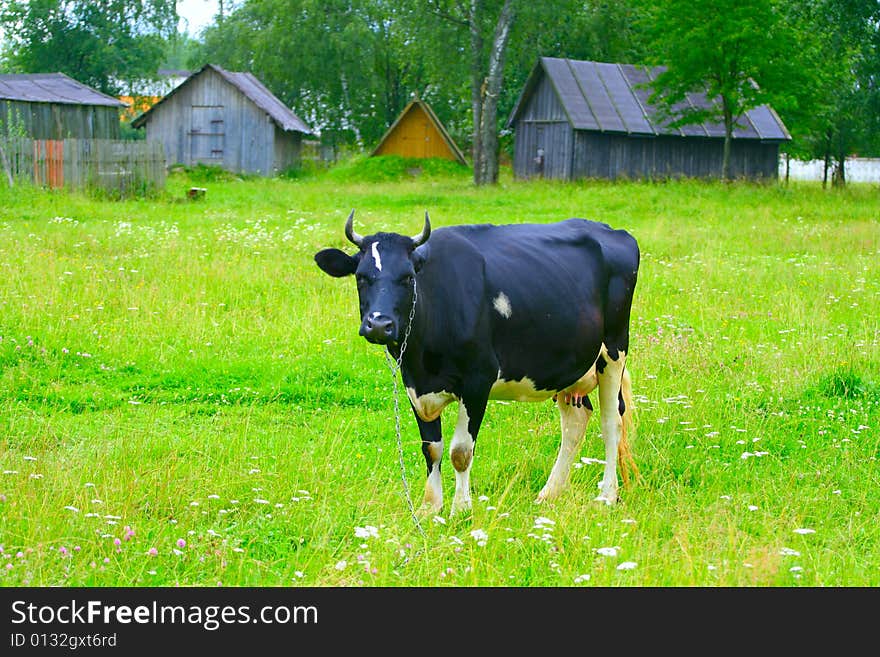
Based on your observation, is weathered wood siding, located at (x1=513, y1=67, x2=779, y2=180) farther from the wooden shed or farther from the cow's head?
the cow's head

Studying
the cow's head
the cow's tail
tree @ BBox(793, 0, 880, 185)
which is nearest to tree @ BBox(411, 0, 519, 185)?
tree @ BBox(793, 0, 880, 185)

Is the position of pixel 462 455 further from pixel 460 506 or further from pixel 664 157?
pixel 664 157

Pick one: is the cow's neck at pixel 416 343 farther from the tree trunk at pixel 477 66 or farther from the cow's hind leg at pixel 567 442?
the tree trunk at pixel 477 66

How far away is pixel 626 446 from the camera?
24.1 ft

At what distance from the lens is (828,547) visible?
19.3 ft

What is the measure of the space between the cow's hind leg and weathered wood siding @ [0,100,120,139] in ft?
108

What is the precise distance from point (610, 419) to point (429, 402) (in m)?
1.42

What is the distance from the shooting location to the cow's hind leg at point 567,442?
7102 millimetres

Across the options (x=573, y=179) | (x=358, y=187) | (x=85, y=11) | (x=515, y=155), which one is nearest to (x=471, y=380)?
(x=358, y=187)

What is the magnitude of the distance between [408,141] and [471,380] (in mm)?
46646

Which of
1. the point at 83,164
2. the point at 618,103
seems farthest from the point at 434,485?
the point at 618,103

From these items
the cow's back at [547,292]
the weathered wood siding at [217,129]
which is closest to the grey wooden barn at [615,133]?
the weathered wood siding at [217,129]

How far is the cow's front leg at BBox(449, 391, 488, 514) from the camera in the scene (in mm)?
6562

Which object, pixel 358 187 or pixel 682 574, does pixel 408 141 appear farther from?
pixel 682 574
